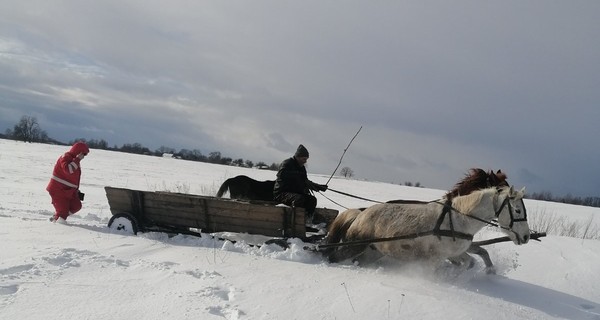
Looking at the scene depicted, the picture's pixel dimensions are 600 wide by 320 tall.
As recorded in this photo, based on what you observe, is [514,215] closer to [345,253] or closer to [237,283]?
[345,253]

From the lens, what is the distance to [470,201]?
5492 mm

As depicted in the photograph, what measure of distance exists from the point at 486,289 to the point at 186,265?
12.3 feet

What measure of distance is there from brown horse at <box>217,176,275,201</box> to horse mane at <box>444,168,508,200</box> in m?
3.87

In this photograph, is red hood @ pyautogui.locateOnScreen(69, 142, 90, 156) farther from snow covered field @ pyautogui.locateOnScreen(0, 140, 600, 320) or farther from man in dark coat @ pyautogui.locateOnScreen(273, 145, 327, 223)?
man in dark coat @ pyautogui.locateOnScreen(273, 145, 327, 223)

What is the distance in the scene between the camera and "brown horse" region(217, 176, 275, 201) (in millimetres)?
8500

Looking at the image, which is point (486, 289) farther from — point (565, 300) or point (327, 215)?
point (327, 215)

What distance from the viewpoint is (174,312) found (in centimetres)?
363

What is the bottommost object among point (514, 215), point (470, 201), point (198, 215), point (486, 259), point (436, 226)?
point (486, 259)

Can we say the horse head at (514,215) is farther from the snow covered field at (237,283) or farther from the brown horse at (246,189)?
the brown horse at (246,189)

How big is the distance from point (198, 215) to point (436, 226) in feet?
11.7

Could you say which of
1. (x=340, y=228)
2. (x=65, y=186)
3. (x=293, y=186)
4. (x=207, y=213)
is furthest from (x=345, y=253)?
(x=65, y=186)

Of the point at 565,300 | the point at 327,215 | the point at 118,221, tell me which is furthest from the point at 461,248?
the point at 118,221

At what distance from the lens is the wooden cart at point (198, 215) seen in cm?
611

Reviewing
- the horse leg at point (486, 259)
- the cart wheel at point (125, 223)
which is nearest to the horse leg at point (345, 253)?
the horse leg at point (486, 259)
